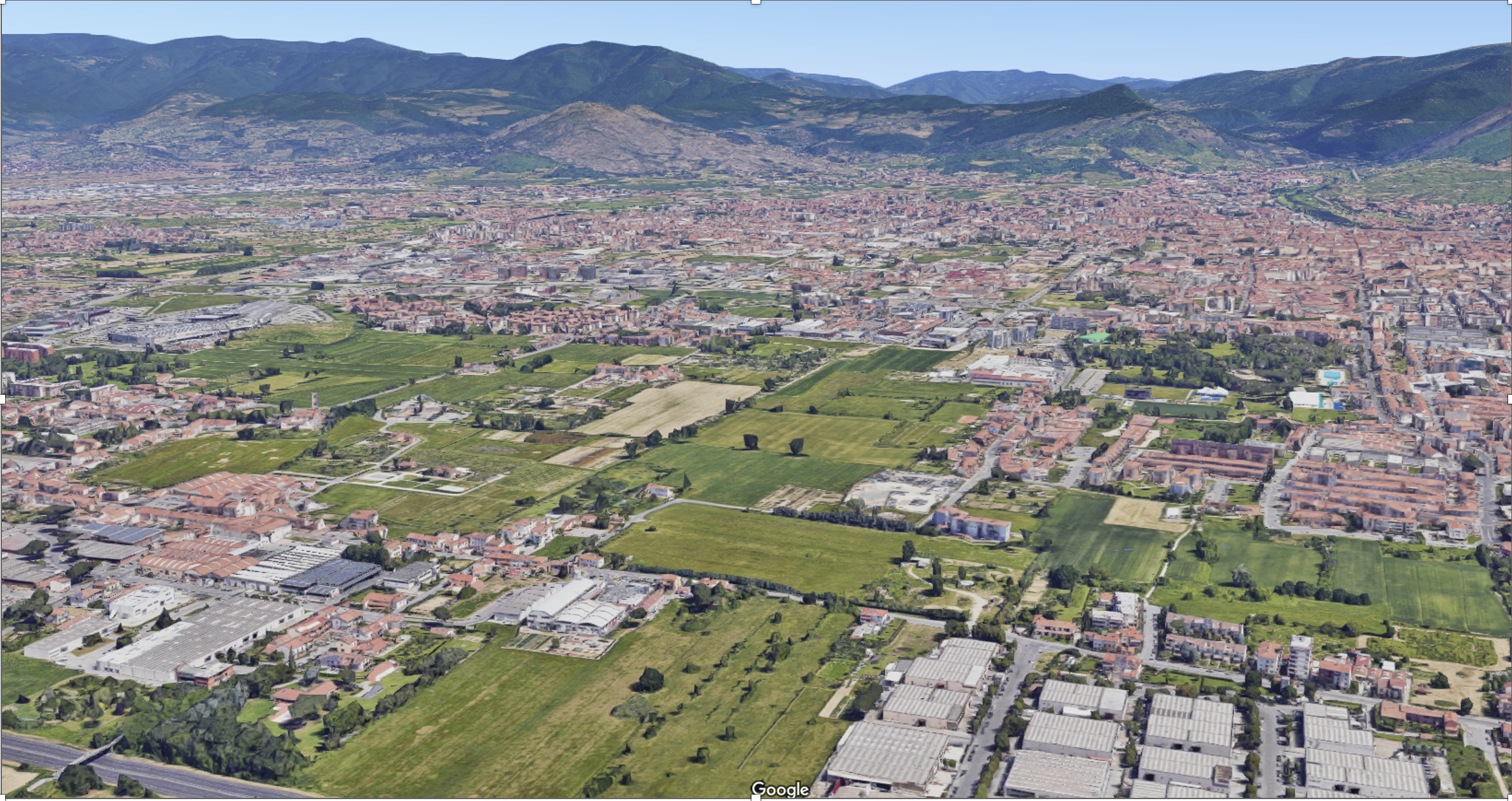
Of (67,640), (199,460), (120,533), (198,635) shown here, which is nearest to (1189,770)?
(198,635)

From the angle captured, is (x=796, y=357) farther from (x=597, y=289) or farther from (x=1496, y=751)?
(x=1496, y=751)

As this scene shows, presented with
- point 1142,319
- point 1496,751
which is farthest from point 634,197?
point 1496,751

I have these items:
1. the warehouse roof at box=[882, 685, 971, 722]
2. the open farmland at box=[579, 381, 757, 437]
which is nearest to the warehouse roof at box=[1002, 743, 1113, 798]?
the warehouse roof at box=[882, 685, 971, 722]

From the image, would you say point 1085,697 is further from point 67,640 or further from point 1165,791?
point 67,640

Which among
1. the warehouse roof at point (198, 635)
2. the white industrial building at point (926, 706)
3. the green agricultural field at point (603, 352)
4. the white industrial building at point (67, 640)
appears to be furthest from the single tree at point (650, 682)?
the green agricultural field at point (603, 352)

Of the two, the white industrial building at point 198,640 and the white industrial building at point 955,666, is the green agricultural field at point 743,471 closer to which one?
the white industrial building at point 955,666

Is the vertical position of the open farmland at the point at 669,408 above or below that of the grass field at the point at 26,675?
above

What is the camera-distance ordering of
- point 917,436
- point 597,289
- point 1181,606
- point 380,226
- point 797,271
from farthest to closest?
point 380,226, point 797,271, point 597,289, point 917,436, point 1181,606
